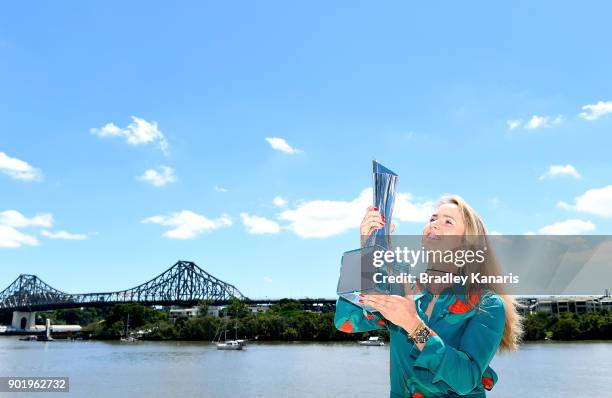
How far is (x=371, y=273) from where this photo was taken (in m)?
1.93

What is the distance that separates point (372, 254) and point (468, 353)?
486 millimetres

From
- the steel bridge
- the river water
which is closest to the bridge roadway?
the steel bridge

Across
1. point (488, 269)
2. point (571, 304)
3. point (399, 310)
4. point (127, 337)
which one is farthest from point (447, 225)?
point (571, 304)

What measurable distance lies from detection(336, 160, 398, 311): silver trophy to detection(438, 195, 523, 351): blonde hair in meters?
0.23

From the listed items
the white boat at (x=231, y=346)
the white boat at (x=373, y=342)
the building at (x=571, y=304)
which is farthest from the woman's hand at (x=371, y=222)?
the building at (x=571, y=304)

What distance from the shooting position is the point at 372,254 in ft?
6.58

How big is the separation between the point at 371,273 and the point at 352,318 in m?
0.33

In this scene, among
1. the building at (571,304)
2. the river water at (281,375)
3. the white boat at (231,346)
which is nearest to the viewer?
the river water at (281,375)

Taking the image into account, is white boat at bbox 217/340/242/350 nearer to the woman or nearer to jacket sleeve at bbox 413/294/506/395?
the woman

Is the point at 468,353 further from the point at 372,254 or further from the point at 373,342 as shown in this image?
the point at 373,342

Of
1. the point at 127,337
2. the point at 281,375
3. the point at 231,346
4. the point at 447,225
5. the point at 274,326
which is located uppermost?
the point at 447,225

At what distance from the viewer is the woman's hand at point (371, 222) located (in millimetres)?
2166

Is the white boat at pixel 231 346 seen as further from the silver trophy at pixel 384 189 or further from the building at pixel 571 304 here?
the silver trophy at pixel 384 189

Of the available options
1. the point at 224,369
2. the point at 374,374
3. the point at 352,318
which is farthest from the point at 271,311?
the point at 352,318
